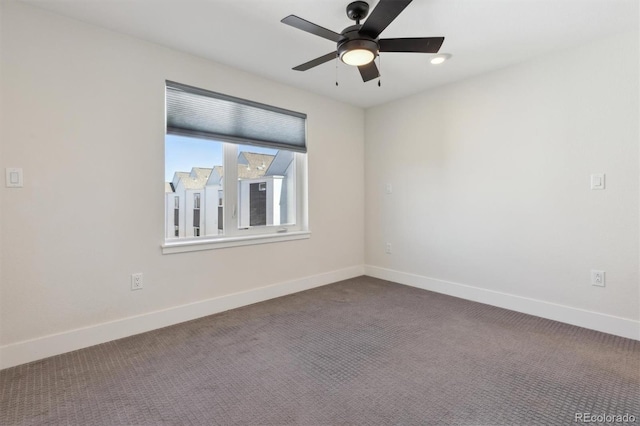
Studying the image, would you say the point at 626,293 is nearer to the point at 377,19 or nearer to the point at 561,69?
the point at 561,69

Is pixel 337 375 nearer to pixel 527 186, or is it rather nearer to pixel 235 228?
pixel 235 228

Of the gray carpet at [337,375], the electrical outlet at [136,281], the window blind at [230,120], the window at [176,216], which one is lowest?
the gray carpet at [337,375]

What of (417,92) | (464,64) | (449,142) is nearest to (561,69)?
(464,64)

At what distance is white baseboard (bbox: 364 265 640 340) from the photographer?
Answer: 2.53m

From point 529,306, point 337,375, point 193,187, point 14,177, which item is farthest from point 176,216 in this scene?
point 529,306

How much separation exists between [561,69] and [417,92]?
1462 mm

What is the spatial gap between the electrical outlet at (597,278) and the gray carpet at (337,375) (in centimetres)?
41

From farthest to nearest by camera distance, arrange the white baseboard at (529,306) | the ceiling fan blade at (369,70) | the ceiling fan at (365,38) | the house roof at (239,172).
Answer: the house roof at (239,172) < the white baseboard at (529,306) < the ceiling fan blade at (369,70) < the ceiling fan at (365,38)

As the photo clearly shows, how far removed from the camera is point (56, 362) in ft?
7.09

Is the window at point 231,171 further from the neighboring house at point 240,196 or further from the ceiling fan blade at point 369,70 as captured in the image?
the ceiling fan blade at point 369,70

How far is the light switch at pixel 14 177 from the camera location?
2.11m

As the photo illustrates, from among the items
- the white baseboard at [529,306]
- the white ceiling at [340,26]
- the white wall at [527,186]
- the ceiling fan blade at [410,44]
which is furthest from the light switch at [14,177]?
the white baseboard at [529,306]

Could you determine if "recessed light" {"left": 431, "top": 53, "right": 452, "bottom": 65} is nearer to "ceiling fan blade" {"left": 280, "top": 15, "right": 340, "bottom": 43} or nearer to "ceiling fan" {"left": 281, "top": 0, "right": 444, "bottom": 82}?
"ceiling fan" {"left": 281, "top": 0, "right": 444, "bottom": 82}

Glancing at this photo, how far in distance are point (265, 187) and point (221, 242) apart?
903 millimetres
